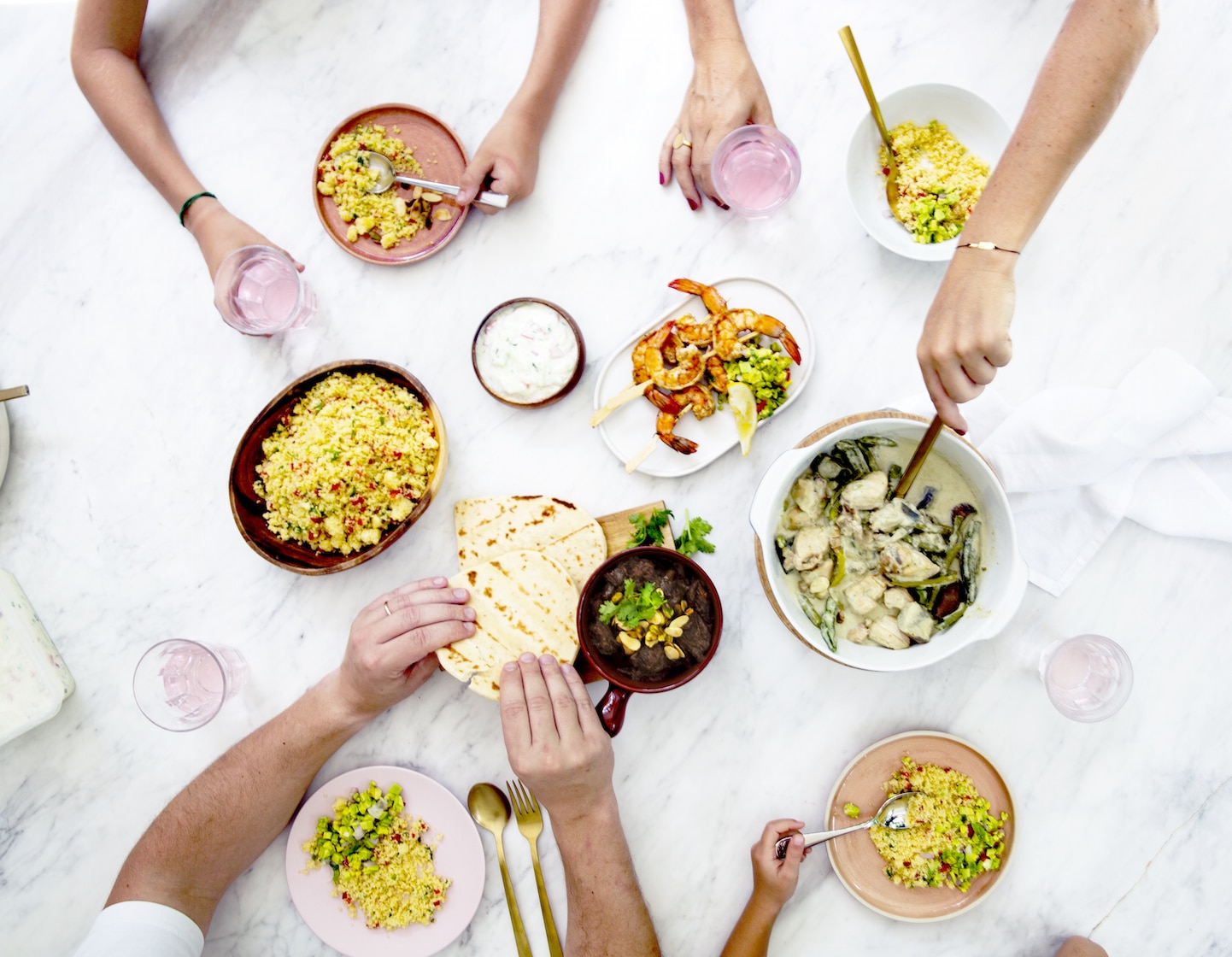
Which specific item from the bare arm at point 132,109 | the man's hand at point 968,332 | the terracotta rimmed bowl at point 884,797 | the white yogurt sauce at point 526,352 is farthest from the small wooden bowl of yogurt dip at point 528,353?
the terracotta rimmed bowl at point 884,797

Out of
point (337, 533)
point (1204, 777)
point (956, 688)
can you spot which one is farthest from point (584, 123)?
point (1204, 777)

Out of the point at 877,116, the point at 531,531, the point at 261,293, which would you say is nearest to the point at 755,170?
the point at 877,116

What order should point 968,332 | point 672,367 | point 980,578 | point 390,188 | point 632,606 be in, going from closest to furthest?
1. point 968,332
2. point 980,578
3. point 632,606
4. point 672,367
5. point 390,188

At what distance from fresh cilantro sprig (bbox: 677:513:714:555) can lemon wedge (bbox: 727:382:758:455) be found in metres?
0.21

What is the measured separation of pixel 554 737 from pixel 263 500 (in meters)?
0.92

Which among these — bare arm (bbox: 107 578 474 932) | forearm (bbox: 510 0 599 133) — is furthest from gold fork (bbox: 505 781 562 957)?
forearm (bbox: 510 0 599 133)

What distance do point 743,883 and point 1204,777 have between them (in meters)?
1.17

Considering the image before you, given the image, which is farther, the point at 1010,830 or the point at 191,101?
the point at 191,101

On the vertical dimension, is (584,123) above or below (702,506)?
above

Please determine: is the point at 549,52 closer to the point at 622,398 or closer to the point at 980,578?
the point at 622,398

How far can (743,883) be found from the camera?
1996 millimetres

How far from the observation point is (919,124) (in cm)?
194

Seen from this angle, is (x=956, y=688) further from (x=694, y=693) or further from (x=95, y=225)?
(x=95, y=225)

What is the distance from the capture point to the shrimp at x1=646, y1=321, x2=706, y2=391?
1.88m
